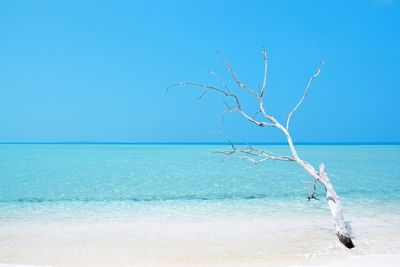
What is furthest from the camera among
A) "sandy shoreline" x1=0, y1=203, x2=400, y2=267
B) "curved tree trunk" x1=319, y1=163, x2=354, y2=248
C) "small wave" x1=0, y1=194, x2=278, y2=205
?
"small wave" x1=0, y1=194, x2=278, y2=205

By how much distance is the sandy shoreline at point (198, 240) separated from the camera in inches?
230

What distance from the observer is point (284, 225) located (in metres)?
8.09

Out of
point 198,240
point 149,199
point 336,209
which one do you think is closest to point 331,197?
point 336,209

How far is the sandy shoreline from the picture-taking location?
5840mm

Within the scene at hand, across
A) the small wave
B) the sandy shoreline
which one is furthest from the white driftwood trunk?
the small wave

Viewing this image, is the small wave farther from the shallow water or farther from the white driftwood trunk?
the white driftwood trunk

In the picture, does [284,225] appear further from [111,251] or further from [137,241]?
[111,251]

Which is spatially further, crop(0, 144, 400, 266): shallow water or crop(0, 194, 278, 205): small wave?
crop(0, 194, 278, 205): small wave

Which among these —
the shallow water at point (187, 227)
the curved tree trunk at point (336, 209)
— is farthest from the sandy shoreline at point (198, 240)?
the curved tree trunk at point (336, 209)

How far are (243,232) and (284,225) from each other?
1101 millimetres

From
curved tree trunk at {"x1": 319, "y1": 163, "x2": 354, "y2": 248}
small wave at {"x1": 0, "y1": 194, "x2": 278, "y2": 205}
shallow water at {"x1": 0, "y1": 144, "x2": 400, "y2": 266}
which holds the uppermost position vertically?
curved tree trunk at {"x1": 319, "y1": 163, "x2": 354, "y2": 248}

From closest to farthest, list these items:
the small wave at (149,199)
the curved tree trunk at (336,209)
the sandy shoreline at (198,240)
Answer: the sandy shoreline at (198,240) < the curved tree trunk at (336,209) < the small wave at (149,199)

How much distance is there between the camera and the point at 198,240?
701 centimetres

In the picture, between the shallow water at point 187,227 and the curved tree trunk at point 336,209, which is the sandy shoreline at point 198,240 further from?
the curved tree trunk at point 336,209
